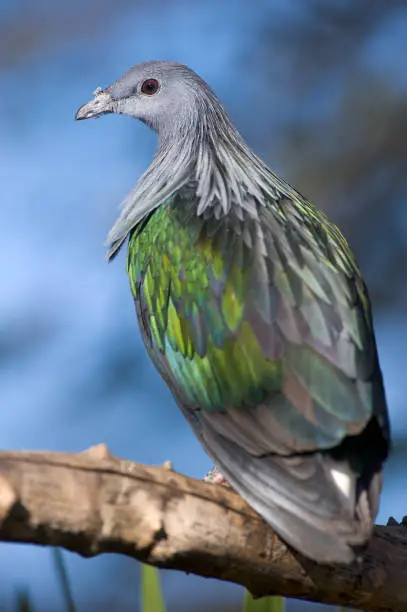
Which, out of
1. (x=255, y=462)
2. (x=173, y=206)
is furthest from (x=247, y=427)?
(x=173, y=206)

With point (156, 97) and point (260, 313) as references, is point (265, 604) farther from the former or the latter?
point (156, 97)

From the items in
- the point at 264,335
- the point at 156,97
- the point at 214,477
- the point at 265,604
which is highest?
the point at 156,97

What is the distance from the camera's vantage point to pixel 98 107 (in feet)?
13.9

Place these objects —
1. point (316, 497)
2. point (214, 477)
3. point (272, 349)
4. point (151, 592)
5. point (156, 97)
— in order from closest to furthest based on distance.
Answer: point (316, 497), point (272, 349), point (151, 592), point (214, 477), point (156, 97)

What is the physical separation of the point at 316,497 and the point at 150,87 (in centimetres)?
222

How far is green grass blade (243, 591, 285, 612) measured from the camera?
3152 millimetres

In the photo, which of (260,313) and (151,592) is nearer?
(260,313)

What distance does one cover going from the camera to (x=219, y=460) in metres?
2.80

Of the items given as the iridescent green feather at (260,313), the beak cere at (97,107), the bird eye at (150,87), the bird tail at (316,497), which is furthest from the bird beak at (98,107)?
the bird tail at (316,497)

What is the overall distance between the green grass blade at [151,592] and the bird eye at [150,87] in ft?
6.70

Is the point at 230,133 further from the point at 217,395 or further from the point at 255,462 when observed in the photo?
the point at 255,462

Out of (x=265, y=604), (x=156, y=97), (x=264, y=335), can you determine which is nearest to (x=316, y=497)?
(x=264, y=335)

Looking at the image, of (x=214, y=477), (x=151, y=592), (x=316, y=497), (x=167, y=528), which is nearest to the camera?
(x=167, y=528)

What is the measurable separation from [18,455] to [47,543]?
0.22 metres
